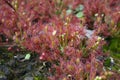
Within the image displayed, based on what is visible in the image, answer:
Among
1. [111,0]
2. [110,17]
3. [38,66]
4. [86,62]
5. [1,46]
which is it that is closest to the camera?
[86,62]

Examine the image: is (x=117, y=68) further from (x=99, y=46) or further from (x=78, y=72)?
(x=78, y=72)

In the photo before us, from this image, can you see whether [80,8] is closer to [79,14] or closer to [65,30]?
[79,14]

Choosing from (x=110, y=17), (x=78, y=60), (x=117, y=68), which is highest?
(x=110, y=17)

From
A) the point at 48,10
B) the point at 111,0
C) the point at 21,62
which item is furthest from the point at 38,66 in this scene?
the point at 111,0

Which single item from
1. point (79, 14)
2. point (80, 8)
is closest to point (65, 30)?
point (79, 14)

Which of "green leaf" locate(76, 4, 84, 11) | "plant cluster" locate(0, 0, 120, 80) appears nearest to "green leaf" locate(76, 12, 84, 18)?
"plant cluster" locate(0, 0, 120, 80)

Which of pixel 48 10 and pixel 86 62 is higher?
pixel 48 10

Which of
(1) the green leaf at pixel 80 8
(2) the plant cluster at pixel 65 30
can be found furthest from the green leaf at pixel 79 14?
(1) the green leaf at pixel 80 8

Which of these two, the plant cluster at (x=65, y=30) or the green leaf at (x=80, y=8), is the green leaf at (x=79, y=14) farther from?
the green leaf at (x=80, y=8)

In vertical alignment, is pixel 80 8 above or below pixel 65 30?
above
